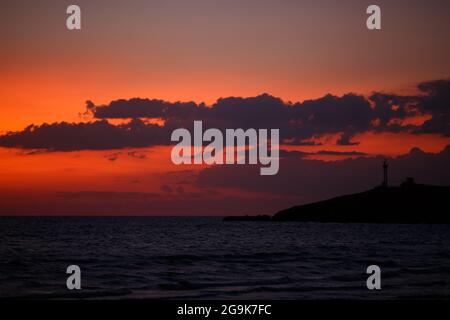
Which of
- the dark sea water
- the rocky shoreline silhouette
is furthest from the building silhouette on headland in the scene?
the dark sea water

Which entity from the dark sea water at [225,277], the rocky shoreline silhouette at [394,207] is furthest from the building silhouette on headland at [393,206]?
the dark sea water at [225,277]

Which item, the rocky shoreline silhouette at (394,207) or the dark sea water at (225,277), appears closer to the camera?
the dark sea water at (225,277)

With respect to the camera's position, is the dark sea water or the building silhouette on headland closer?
the dark sea water

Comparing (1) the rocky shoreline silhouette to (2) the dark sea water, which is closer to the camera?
(2) the dark sea water

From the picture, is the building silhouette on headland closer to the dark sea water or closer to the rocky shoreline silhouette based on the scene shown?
the rocky shoreline silhouette

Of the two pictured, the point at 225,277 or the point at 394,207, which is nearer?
the point at 225,277

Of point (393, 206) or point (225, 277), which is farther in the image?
point (393, 206)

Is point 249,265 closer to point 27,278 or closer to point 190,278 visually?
point 190,278

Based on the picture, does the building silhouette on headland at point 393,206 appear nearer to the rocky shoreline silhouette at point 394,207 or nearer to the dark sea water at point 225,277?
the rocky shoreline silhouette at point 394,207

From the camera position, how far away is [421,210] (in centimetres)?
16950

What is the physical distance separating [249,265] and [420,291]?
1528cm

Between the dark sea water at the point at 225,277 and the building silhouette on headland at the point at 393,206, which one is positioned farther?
the building silhouette on headland at the point at 393,206

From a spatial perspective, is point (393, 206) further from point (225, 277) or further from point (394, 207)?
point (225, 277)

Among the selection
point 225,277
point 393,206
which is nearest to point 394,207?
point 393,206
